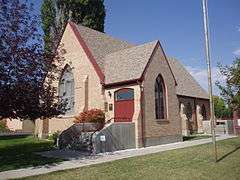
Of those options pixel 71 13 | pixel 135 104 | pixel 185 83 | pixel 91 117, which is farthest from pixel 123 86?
pixel 71 13

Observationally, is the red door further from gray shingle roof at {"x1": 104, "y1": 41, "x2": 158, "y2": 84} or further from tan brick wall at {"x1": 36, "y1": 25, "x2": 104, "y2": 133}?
tan brick wall at {"x1": 36, "y1": 25, "x2": 104, "y2": 133}

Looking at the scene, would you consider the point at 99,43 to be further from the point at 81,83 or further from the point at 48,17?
the point at 48,17

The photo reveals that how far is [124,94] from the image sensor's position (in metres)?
23.1

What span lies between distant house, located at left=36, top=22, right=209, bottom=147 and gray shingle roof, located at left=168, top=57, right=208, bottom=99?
30.1 ft

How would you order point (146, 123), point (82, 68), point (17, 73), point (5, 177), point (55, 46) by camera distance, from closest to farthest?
point (5, 177) → point (17, 73) → point (55, 46) → point (146, 123) → point (82, 68)

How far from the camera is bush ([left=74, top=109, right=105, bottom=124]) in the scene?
22.3 m

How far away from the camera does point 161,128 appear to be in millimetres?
23453

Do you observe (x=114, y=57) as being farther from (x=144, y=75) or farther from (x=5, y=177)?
(x=5, y=177)

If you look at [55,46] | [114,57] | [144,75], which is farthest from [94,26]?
[55,46]

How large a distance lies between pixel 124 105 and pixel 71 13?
67.4 ft

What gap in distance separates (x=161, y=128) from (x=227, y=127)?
42.5 feet

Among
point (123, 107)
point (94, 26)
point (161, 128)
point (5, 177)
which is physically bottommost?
point (5, 177)

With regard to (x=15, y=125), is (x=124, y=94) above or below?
above

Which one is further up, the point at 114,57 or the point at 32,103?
the point at 114,57
